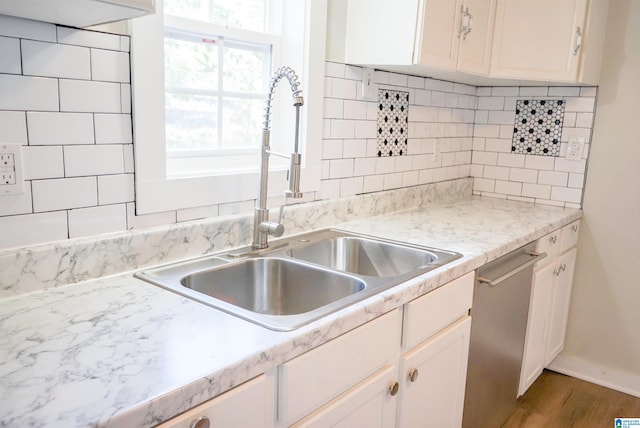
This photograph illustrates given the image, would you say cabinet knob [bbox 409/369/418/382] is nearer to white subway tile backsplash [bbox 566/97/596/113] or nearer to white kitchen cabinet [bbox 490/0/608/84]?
white kitchen cabinet [bbox 490/0/608/84]

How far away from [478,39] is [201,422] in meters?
2.03

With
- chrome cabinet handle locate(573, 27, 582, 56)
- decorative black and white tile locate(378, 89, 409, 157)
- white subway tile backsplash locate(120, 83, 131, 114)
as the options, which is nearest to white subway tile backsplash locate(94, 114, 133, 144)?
white subway tile backsplash locate(120, 83, 131, 114)

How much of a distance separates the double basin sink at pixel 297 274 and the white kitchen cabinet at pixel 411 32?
70 cm

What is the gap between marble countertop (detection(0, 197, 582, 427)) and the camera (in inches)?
30.6

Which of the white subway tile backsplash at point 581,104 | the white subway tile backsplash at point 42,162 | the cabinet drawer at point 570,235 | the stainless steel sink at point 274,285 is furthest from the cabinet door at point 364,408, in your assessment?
the white subway tile backsplash at point 581,104

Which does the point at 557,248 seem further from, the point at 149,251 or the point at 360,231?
the point at 149,251

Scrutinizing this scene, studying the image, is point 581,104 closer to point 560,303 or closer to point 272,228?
point 560,303

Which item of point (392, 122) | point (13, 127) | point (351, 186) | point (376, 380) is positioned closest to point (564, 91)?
point (392, 122)

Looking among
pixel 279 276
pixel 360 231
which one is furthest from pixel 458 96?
pixel 279 276

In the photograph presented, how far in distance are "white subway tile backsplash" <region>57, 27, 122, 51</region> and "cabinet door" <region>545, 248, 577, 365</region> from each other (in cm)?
216

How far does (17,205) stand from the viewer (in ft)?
3.96

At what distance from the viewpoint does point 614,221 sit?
2674 millimetres

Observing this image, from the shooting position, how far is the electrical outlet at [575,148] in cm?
271

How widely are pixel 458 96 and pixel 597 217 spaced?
0.96 meters
